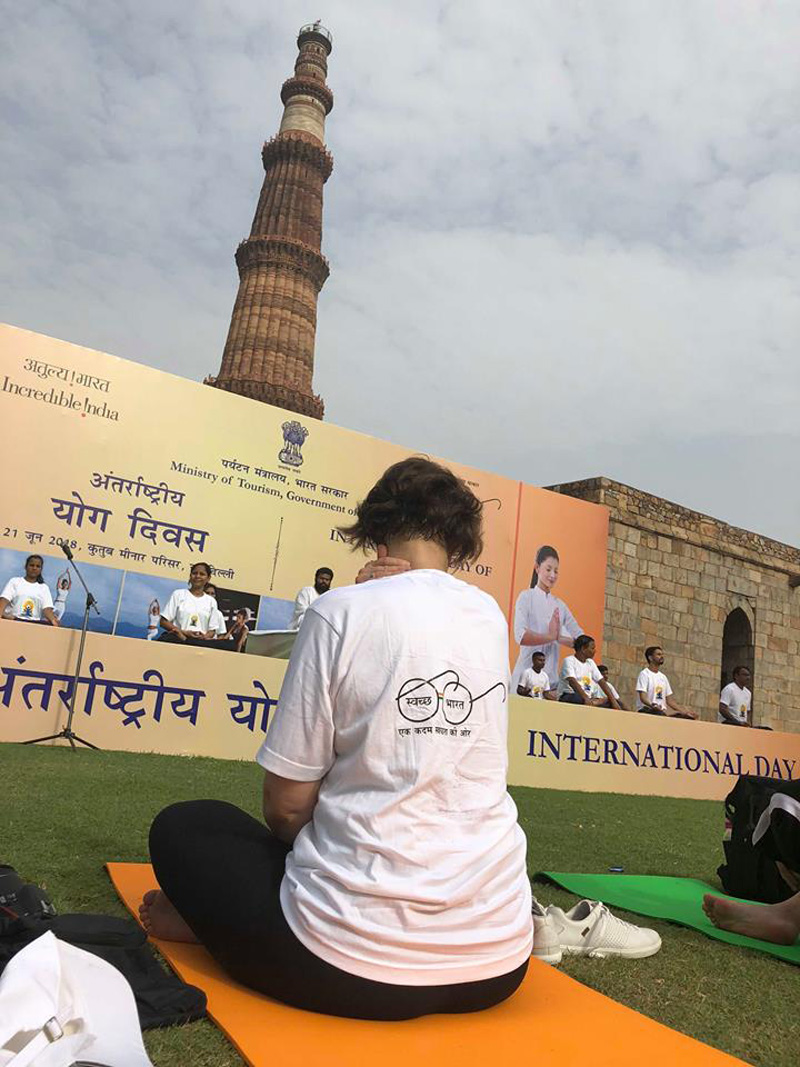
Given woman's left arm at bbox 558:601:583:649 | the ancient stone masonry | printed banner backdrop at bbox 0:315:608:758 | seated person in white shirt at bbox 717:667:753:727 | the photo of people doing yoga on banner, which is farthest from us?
the ancient stone masonry

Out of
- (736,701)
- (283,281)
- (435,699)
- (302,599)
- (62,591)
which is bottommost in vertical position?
(435,699)

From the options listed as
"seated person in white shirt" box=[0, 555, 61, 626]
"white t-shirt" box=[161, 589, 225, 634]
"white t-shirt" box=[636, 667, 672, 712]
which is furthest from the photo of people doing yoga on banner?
"seated person in white shirt" box=[0, 555, 61, 626]

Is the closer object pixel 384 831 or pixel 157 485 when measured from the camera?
pixel 384 831

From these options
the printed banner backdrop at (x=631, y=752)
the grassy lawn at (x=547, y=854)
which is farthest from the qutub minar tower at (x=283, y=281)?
the grassy lawn at (x=547, y=854)

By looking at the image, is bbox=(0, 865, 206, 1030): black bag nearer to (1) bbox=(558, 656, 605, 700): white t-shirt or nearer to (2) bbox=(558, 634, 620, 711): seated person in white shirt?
(2) bbox=(558, 634, 620, 711): seated person in white shirt

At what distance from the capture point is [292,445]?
10.1 m

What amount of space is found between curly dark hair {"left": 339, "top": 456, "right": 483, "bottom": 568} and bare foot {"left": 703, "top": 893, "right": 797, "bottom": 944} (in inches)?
64.6

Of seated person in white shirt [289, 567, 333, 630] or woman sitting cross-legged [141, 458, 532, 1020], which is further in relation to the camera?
seated person in white shirt [289, 567, 333, 630]

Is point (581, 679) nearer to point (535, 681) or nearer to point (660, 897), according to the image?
point (535, 681)

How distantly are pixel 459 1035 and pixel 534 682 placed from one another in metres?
9.13

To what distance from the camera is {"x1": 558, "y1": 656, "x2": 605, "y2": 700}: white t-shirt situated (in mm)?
9164

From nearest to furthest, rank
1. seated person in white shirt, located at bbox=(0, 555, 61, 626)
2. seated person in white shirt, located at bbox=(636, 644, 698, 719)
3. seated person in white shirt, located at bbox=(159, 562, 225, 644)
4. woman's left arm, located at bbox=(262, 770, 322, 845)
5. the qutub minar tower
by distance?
woman's left arm, located at bbox=(262, 770, 322, 845) → seated person in white shirt, located at bbox=(0, 555, 61, 626) → seated person in white shirt, located at bbox=(159, 562, 225, 644) → seated person in white shirt, located at bbox=(636, 644, 698, 719) → the qutub minar tower

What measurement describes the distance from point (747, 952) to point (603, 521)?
11259mm

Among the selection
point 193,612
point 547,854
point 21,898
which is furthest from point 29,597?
point 21,898
